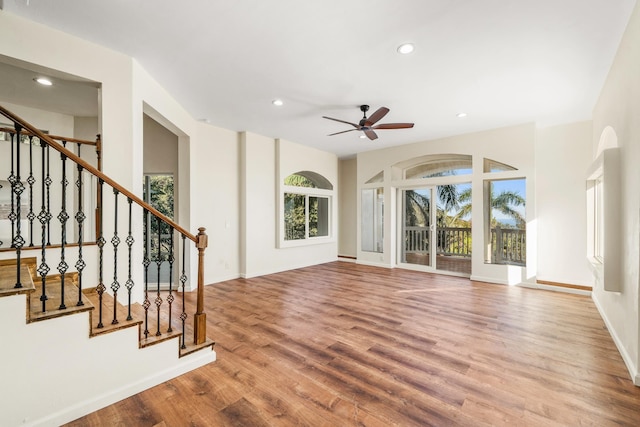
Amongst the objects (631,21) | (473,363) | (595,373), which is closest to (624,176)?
(631,21)

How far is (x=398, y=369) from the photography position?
245 cm

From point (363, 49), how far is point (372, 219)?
509 centimetres

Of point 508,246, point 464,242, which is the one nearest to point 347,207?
point 464,242

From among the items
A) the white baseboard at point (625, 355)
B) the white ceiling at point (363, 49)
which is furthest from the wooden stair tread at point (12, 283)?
the white baseboard at point (625, 355)

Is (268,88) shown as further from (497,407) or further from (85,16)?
(497,407)

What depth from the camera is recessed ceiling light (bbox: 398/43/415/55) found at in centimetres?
281

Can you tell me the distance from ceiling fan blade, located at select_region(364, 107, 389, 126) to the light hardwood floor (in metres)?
2.71

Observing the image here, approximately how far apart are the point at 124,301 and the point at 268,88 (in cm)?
310

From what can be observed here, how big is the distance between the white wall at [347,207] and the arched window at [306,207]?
0.68 m

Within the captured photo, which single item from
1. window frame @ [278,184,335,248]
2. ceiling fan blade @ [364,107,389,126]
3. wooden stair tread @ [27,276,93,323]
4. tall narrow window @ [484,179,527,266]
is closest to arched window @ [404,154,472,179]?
tall narrow window @ [484,179,527,266]

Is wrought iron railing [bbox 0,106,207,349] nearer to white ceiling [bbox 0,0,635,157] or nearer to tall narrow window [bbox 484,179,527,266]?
white ceiling [bbox 0,0,635,157]

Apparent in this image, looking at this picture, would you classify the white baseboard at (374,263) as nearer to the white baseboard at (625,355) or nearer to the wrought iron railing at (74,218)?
the white baseboard at (625,355)

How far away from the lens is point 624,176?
2.76 metres

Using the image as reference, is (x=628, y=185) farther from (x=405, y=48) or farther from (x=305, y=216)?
(x=305, y=216)
